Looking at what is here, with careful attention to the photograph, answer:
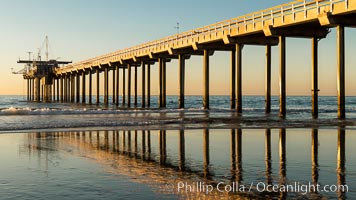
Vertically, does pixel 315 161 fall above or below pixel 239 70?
below

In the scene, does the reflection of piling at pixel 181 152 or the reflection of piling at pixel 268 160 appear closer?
the reflection of piling at pixel 268 160

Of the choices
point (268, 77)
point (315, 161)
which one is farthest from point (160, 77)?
point (315, 161)

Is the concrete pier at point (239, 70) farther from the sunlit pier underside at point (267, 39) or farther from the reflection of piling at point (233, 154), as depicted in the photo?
the reflection of piling at point (233, 154)

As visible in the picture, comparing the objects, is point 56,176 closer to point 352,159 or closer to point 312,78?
point 352,159

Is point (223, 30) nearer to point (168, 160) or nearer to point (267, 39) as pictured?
point (267, 39)

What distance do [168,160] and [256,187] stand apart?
131 inches

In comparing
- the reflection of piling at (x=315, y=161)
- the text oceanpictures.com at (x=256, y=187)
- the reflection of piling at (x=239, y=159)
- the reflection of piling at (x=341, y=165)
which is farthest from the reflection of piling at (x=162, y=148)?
the reflection of piling at (x=341, y=165)

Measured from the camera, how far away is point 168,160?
1021 centimetres

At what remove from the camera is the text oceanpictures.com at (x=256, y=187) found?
22.9ft

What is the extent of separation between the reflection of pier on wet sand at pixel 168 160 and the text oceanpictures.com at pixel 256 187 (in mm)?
48

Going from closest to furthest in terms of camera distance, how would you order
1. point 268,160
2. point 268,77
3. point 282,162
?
point 282,162 → point 268,160 → point 268,77

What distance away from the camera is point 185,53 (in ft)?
144

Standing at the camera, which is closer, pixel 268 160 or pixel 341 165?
pixel 341 165

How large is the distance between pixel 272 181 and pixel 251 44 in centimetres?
2829
